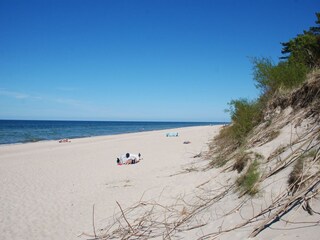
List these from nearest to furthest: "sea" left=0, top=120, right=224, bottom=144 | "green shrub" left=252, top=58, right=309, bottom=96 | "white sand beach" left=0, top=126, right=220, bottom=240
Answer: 1. "white sand beach" left=0, top=126, right=220, bottom=240
2. "green shrub" left=252, top=58, right=309, bottom=96
3. "sea" left=0, top=120, right=224, bottom=144

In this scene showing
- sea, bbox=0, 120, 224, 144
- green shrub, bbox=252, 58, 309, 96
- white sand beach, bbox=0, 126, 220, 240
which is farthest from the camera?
sea, bbox=0, 120, 224, 144

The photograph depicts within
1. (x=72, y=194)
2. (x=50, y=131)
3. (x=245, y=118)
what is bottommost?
(x=72, y=194)

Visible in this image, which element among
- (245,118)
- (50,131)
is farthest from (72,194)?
(50,131)

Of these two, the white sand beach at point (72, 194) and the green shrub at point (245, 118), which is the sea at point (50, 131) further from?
the green shrub at point (245, 118)

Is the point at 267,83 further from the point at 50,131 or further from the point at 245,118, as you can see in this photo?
the point at 50,131

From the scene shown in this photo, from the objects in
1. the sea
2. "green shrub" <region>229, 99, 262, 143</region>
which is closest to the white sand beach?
"green shrub" <region>229, 99, 262, 143</region>

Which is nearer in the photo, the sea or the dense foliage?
the dense foliage

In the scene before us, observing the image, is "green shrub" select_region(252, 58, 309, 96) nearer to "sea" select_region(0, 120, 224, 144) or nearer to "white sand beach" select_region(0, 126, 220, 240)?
"white sand beach" select_region(0, 126, 220, 240)

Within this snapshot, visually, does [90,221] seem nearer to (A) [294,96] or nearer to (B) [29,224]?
(B) [29,224]

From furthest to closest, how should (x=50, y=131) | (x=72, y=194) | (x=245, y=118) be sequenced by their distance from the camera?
(x=50, y=131)
(x=245, y=118)
(x=72, y=194)

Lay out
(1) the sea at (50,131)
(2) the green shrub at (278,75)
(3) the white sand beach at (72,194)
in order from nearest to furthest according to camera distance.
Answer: (3) the white sand beach at (72,194), (2) the green shrub at (278,75), (1) the sea at (50,131)

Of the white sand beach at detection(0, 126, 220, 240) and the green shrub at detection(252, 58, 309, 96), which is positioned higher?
the green shrub at detection(252, 58, 309, 96)

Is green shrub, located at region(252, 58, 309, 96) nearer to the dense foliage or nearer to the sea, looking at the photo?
the dense foliage

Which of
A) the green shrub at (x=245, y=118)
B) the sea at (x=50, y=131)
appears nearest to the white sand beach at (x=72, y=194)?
the green shrub at (x=245, y=118)
